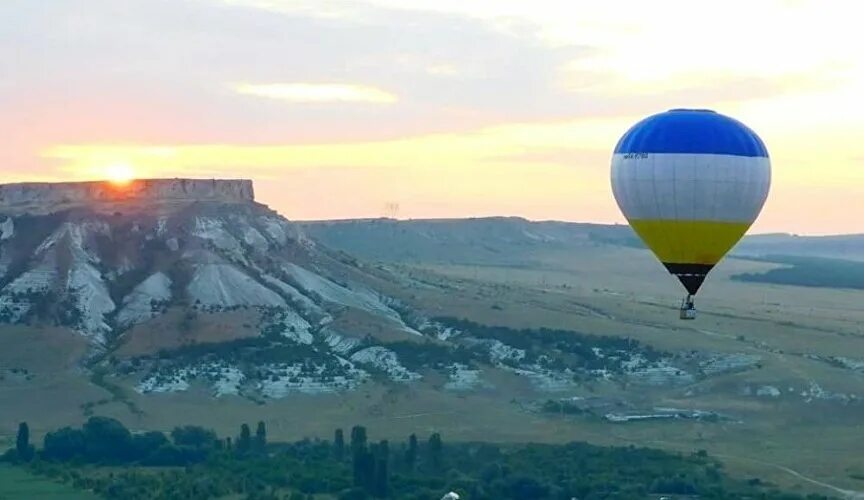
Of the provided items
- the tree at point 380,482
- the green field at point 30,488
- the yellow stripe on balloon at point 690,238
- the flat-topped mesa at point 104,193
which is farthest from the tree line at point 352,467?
the flat-topped mesa at point 104,193

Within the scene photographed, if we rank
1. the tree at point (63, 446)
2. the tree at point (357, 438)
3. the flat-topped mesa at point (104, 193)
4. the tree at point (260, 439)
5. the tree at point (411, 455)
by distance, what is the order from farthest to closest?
the flat-topped mesa at point (104, 193)
the tree at point (260, 439)
the tree at point (63, 446)
the tree at point (357, 438)
the tree at point (411, 455)

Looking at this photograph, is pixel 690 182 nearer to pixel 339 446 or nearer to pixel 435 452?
pixel 435 452

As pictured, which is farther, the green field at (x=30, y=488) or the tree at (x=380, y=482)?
the green field at (x=30, y=488)

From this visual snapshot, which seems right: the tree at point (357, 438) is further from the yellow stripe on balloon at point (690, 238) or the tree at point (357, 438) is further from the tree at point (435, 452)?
the yellow stripe on balloon at point (690, 238)

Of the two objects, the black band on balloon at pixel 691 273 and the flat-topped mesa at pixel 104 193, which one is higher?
the flat-topped mesa at pixel 104 193

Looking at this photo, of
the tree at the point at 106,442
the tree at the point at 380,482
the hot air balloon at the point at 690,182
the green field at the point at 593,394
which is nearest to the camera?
the hot air balloon at the point at 690,182

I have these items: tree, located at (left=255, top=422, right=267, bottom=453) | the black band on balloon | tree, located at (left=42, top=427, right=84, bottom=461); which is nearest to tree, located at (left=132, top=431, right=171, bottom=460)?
tree, located at (left=42, top=427, right=84, bottom=461)

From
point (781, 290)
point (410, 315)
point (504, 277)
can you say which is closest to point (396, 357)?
point (410, 315)
